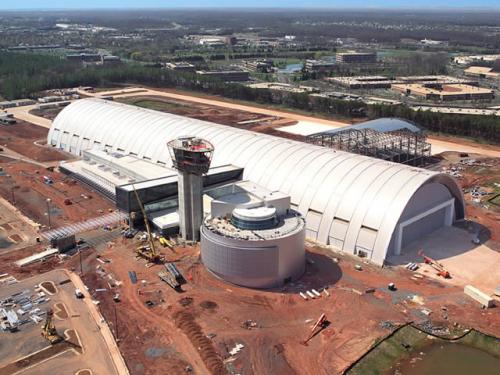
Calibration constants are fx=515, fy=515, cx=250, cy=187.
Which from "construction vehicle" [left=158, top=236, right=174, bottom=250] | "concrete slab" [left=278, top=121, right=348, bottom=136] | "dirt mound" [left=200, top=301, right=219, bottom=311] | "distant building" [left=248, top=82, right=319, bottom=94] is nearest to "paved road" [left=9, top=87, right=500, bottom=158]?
"concrete slab" [left=278, top=121, right=348, bottom=136]

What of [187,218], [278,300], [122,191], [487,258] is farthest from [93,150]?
[487,258]

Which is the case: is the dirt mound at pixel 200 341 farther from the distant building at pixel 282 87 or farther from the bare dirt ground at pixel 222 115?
the distant building at pixel 282 87

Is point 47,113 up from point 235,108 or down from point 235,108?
down

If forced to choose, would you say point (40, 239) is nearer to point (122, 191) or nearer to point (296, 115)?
point (122, 191)

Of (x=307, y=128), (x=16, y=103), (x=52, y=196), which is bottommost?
(x=52, y=196)

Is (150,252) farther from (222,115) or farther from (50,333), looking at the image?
(222,115)

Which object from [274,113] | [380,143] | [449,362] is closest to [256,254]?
[449,362]

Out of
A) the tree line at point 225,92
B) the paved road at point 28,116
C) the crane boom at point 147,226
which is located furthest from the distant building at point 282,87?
the crane boom at point 147,226
